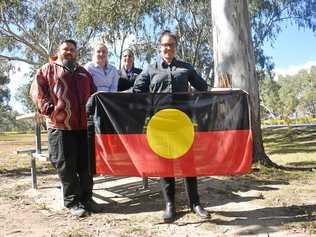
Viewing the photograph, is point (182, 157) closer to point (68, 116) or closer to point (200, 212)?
point (200, 212)

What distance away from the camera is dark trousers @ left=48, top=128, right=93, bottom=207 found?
5.45 m

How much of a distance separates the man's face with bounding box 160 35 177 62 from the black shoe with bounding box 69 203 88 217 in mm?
1799

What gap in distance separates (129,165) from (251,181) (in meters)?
2.38

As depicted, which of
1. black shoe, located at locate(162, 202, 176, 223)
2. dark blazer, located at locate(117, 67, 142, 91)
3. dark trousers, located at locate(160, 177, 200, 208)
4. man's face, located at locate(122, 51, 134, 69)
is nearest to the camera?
black shoe, located at locate(162, 202, 176, 223)

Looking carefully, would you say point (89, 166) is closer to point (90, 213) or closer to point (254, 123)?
point (90, 213)

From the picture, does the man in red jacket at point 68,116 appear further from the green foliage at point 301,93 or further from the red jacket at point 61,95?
the green foliage at point 301,93

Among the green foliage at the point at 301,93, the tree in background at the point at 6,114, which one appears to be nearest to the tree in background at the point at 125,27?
the tree in background at the point at 6,114

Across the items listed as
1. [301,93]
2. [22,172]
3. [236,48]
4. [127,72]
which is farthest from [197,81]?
[301,93]

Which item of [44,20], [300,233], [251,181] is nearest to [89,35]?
[44,20]


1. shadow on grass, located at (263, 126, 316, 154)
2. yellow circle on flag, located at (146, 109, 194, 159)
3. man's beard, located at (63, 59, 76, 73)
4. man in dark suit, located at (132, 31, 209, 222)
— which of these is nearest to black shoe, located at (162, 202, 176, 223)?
man in dark suit, located at (132, 31, 209, 222)

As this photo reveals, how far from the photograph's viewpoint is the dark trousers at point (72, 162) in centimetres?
545

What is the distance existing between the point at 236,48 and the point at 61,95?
4115mm

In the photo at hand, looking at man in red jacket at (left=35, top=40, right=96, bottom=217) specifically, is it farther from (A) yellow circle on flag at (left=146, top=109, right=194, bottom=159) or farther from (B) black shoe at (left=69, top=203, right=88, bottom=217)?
(A) yellow circle on flag at (left=146, top=109, right=194, bottom=159)

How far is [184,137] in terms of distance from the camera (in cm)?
527
